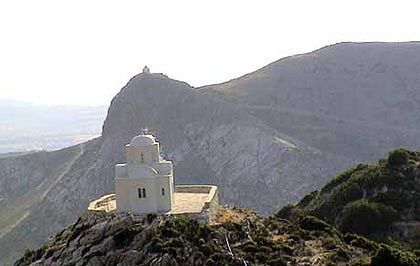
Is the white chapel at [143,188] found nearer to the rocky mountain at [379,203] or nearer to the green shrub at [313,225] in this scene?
the green shrub at [313,225]

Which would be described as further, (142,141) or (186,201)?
(186,201)

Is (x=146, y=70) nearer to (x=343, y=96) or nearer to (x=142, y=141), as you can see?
(x=343, y=96)

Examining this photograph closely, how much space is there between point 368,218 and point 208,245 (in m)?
13.5

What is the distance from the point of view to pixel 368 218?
37312 mm

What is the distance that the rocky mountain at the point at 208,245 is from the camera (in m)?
26.2

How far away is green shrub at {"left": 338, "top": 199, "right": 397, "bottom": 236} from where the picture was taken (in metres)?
36.8

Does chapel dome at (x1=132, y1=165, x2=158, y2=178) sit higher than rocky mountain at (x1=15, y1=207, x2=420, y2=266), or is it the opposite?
chapel dome at (x1=132, y1=165, x2=158, y2=178)

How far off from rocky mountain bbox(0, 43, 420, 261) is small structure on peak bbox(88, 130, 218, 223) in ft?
202

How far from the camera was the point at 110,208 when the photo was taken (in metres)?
35.2

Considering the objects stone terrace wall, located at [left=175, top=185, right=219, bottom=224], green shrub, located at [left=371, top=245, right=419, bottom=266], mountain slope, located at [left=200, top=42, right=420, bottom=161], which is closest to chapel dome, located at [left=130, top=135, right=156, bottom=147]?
stone terrace wall, located at [left=175, top=185, right=219, bottom=224]

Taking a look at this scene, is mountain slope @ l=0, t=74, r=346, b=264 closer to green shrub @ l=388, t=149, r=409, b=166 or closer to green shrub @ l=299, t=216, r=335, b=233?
green shrub @ l=388, t=149, r=409, b=166

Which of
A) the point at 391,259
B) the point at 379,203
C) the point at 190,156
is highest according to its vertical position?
the point at 391,259

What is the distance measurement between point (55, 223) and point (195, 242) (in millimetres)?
78952

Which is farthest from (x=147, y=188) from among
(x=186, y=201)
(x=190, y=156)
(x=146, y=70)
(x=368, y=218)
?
(x=146, y=70)
